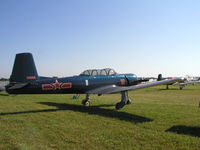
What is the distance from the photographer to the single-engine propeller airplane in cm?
1030

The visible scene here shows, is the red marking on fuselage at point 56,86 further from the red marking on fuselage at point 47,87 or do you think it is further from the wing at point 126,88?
the wing at point 126,88

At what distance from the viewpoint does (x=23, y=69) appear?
34.3 ft

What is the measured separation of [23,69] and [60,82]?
2.08 metres

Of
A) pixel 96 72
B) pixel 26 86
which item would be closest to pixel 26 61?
pixel 26 86

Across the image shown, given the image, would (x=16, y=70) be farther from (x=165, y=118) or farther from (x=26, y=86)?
(x=165, y=118)

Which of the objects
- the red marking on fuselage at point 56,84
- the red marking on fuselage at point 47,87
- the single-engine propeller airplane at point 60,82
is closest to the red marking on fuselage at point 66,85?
the single-engine propeller airplane at point 60,82

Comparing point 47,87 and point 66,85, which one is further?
point 66,85

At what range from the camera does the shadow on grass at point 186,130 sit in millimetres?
5834

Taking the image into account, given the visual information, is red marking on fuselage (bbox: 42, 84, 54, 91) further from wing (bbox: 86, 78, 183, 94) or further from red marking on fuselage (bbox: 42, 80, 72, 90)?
wing (bbox: 86, 78, 183, 94)

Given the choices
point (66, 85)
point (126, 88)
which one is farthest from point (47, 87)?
point (126, 88)

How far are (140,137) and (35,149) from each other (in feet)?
9.02

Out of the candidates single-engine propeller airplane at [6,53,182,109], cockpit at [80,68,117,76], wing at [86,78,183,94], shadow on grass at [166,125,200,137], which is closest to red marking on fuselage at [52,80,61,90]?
single-engine propeller airplane at [6,53,182,109]

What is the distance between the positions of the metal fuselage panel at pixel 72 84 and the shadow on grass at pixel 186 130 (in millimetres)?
6659

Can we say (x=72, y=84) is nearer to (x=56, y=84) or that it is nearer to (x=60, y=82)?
(x=60, y=82)
